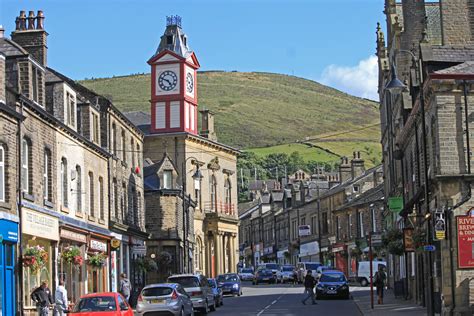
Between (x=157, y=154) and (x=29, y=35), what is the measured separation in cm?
4519

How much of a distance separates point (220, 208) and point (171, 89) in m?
14.8

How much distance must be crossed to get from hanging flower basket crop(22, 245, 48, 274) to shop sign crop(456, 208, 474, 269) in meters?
14.0

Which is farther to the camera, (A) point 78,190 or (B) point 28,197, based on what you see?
(A) point 78,190

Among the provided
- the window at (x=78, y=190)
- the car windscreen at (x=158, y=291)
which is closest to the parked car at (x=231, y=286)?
the window at (x=78, y=190)

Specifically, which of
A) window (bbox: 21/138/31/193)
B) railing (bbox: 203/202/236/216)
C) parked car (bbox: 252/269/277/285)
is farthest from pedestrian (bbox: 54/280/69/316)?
railing (bbox: 203/202/236/216)

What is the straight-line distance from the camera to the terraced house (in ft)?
102

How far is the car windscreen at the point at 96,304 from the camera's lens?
26.3m

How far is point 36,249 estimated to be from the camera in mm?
32062

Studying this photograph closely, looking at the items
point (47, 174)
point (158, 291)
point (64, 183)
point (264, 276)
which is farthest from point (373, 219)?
point (158, 291)

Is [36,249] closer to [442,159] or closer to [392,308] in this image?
[442,159]

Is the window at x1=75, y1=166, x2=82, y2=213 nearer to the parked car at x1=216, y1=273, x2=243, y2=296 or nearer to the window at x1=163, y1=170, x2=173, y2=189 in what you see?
the parked car at x1=216, y1=273, x2=243, y2=296

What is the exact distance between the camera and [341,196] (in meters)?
85.9

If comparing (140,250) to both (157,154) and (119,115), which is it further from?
(157,154)

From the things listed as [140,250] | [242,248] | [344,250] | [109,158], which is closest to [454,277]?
[109,158]
